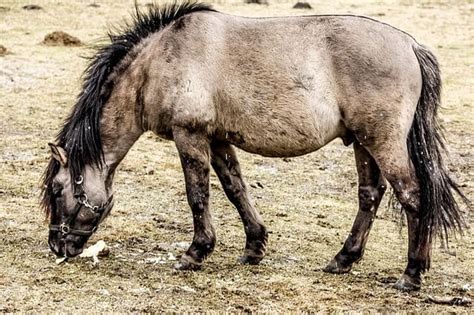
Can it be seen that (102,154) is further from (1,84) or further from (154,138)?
(1,84)

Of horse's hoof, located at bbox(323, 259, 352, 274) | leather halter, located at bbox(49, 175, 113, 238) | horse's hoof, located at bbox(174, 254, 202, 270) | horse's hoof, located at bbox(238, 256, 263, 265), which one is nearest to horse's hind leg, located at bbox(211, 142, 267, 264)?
horse's hoof, located at bbox(238, 256, 263, 265)

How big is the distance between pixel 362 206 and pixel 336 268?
A: 21.1 inches

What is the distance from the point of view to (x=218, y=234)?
744 centimetres

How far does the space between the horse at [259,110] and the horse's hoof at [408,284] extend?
0.01m

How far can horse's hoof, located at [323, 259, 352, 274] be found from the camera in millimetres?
6422

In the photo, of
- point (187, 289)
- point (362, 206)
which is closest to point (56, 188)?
point (187, 289)

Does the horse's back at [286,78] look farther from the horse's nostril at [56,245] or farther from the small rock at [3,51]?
the small rock at [3,51]

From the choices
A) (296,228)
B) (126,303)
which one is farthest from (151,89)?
(296,228)

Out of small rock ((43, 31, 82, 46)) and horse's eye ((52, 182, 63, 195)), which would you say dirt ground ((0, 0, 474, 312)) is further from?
small rock ((43, 31, 82, 46))

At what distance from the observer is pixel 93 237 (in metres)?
7.15

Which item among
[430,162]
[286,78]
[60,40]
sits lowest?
[60,40]

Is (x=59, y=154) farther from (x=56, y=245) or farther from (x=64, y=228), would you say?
(x=56, y=245)

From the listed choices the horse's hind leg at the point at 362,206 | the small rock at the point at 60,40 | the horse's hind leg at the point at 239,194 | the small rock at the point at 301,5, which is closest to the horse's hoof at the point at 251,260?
the horse's hind leg at the point at 239,194

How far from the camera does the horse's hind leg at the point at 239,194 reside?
6.59 metres
